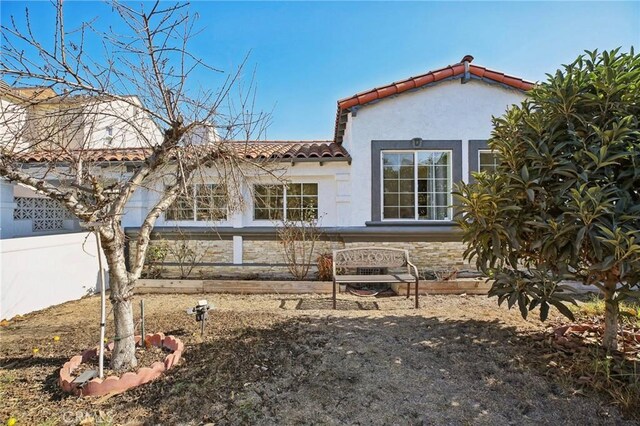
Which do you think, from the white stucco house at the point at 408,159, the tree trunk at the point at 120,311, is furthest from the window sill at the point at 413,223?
the tree trunk at the point at 120,311

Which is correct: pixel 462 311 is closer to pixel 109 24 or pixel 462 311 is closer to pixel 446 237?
pixel 446 237

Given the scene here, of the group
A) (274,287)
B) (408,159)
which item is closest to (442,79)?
(408,159)

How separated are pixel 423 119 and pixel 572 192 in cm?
555

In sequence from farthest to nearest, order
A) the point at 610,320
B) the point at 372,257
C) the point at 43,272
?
the point at 372,257, the point at 43,272, the point at 610,320

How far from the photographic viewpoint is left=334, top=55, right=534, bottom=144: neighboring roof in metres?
8.23

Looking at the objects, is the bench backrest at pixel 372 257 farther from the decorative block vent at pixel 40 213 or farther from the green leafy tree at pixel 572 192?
the decorative block vent at pixel 40 213

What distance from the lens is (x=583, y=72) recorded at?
12.8 feet

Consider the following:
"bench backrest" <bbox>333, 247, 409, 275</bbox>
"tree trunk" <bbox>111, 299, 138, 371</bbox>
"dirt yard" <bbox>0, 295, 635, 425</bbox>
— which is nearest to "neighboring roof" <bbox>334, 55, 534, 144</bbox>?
"bench backrest" <bbox>333, 247, 409, 275</bbox>

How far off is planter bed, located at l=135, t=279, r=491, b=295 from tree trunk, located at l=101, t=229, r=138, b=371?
13.4 ft

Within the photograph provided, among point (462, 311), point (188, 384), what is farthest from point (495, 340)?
point (188, 384)

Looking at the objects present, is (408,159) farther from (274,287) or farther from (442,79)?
(274,287)

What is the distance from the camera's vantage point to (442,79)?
8344mm

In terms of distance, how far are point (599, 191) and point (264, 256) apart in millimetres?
7429

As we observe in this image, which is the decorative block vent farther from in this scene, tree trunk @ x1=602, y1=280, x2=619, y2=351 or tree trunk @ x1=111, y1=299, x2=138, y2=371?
tree trunk @ x1=602, y1=280, x2=619, y2=351
